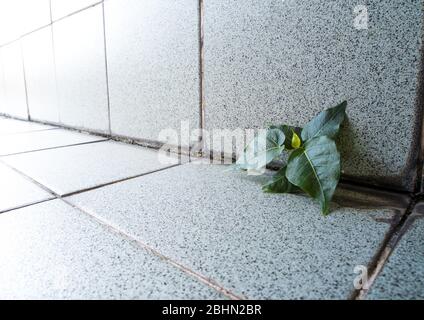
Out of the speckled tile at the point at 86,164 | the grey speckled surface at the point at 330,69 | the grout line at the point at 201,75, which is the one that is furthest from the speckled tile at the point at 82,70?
the grey speckled surface at the point at 330,69

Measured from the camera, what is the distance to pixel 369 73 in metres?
0.82

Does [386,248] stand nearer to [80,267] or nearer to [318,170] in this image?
[318,170]

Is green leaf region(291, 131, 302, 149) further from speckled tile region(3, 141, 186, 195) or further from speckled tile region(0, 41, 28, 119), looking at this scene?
speckled tile region(0, 41, 28, 119)

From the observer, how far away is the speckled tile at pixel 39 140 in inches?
64.1

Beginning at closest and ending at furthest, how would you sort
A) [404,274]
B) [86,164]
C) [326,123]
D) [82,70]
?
[404,274] → [326,123] → [86,164] → [82,70]

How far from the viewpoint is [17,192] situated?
0.93 m

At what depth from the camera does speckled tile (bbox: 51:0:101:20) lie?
1.88 metres

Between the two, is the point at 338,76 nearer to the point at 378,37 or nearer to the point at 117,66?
the point at 378,37

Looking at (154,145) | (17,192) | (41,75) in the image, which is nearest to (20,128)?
(41,75)

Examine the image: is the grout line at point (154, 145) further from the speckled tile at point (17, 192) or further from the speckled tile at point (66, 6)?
the speckled tile at point (66, 6)

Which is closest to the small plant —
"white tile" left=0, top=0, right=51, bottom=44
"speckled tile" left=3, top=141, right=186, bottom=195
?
"speckled tile" left=3, top=141, right=186, bottom=195

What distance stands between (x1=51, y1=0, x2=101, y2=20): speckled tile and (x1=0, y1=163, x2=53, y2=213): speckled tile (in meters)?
1.23

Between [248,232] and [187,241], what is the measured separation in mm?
128

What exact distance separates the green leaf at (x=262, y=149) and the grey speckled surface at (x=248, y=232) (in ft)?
0.24
